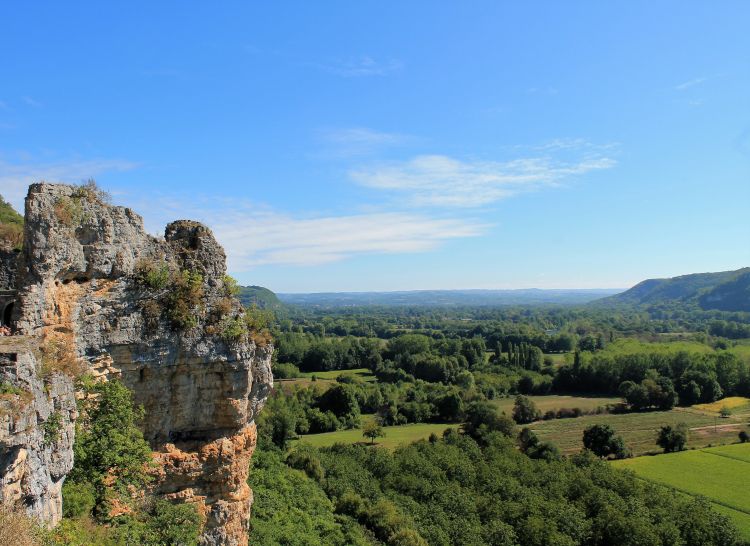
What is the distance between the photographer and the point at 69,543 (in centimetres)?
893

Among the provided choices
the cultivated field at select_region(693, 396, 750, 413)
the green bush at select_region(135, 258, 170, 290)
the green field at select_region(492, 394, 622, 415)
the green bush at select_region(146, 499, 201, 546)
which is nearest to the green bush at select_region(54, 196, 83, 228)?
the green bush at select_region(135, 258, 170, 290)

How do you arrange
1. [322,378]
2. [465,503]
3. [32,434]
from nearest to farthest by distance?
[32,434] < [465,503] < [322,378]

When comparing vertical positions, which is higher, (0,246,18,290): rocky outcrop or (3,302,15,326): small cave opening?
(0,246,18,290): rocky outcrop

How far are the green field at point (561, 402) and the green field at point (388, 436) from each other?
13.0 metres

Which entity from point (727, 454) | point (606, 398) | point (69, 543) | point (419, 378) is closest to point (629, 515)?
point (727, 454)

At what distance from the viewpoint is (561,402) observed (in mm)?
73250

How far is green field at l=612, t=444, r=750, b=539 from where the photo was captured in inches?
1393

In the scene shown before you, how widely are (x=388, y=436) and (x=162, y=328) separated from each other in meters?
46.7

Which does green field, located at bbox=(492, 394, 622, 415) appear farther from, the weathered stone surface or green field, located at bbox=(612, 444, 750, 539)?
the weathered stone surface

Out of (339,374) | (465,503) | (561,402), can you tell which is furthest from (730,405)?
(339,374)

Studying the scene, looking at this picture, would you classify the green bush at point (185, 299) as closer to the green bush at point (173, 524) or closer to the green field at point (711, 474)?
the green bush at point (173, 524)

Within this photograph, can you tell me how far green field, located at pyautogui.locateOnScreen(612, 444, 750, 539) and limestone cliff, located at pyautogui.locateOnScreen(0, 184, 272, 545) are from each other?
1330 inches

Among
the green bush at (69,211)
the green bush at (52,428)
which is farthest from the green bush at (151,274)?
the green bush at (52,428)

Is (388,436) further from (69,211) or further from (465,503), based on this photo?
(69,211)
